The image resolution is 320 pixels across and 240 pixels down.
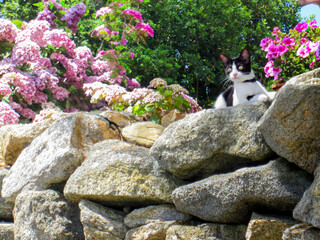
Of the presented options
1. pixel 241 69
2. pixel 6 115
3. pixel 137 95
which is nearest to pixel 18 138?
pixel 6 115

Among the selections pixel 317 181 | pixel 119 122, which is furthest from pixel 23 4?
pixel 317 181

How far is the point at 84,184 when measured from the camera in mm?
2904

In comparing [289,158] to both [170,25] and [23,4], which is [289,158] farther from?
[23,4]

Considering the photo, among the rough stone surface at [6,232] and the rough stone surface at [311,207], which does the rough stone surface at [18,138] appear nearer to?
the rough stone surface at [6,232]

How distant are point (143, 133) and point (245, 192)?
1.24m

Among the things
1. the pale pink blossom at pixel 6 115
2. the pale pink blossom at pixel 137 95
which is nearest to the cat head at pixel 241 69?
the pale pink blossom at pixel 137 95

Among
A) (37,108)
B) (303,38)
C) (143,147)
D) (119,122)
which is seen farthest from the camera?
(37,108)

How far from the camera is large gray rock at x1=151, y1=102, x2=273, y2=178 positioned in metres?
2.41

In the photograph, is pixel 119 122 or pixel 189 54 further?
pixel 189 54

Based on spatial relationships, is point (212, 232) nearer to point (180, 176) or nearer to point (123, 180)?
point (180, 176)

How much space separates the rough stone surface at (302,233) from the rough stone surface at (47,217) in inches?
68.5

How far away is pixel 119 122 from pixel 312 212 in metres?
2.20

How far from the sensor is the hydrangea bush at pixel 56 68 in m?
5.08

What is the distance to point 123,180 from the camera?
9.20 feet
